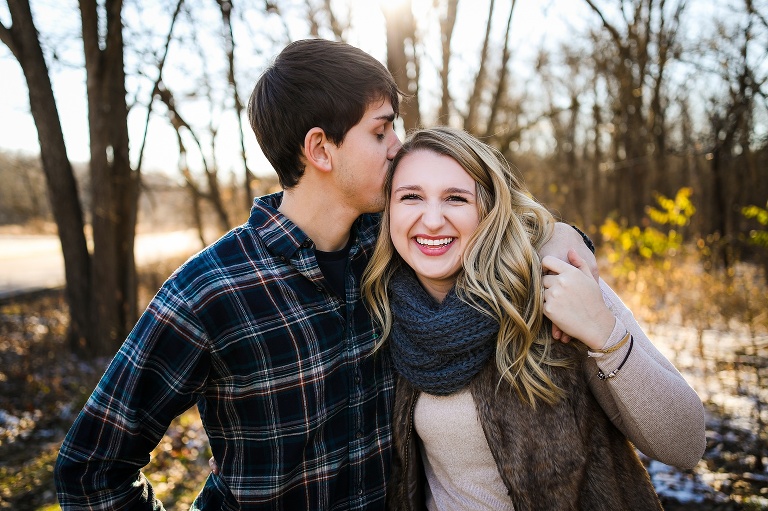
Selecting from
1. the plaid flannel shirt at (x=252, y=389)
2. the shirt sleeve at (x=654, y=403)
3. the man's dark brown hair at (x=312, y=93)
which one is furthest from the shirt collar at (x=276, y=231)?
the shirt sleeve at (x=654, y=403)

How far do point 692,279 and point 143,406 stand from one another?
879 cm

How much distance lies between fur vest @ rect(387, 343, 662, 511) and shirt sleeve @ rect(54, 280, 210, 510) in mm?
971

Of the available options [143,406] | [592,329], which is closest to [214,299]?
[143,406]

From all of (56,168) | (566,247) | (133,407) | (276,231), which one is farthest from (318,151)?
(56,168)

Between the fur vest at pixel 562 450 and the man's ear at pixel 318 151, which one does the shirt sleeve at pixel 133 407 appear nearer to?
the man's ear at pixel 318 151

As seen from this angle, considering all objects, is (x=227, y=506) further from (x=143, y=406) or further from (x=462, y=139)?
(x=462, y=139)

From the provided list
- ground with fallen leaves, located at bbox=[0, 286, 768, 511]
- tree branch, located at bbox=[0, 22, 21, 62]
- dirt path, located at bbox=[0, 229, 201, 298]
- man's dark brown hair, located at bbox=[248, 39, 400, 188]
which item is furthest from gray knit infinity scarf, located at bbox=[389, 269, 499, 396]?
dirt path, located at bbox=[0, 229, 201, 298]

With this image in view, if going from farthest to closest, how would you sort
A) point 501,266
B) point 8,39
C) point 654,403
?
point 8,39, point 501,266, point 654,403

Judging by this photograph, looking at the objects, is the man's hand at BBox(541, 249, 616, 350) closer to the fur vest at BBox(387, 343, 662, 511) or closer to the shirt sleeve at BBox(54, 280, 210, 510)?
the fur vest at BBox(387, 343, 662, 511)

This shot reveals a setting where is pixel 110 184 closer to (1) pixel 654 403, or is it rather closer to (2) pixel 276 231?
(2) pixel 276 231

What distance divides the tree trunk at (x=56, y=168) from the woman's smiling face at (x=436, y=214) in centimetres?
646

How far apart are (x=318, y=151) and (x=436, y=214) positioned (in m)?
0.57

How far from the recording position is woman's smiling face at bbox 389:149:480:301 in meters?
1.95

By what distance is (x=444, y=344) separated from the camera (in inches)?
71.5
